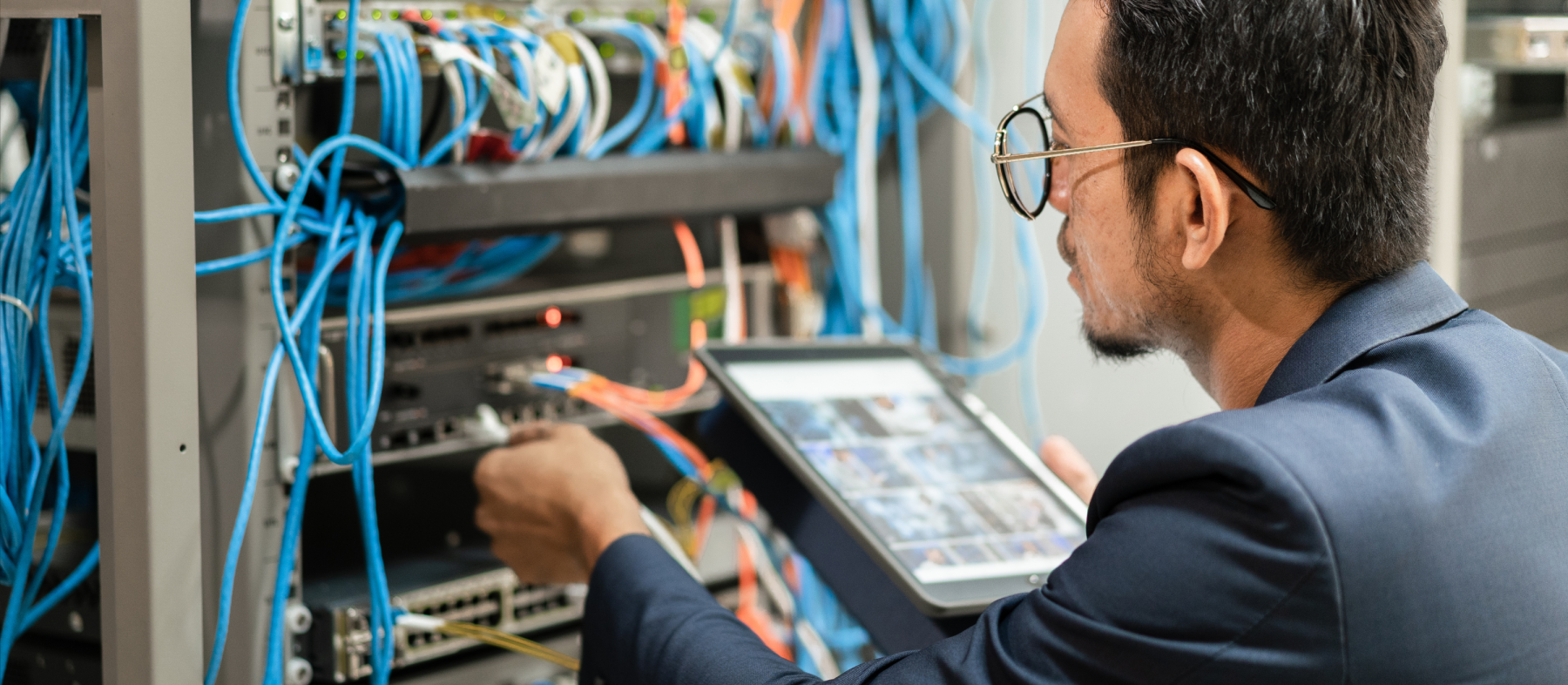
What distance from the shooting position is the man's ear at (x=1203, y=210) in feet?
2.88

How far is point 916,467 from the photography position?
1.29 meters

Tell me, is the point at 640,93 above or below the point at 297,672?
above

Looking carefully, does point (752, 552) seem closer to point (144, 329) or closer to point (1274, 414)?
point (144, 329)

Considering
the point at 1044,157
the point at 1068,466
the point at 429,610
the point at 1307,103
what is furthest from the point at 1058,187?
the point at 429,610

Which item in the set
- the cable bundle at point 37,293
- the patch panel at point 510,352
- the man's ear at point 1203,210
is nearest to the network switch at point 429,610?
the patch panel at point 510,352

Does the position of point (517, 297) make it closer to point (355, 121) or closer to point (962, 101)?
point (355, 121)

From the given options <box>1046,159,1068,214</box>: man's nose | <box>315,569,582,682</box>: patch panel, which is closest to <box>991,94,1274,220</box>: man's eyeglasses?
<box>1046,159,1068,214</box>: man's nose

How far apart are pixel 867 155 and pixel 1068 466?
51 centimetres

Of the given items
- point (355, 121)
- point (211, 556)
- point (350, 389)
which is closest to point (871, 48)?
point (355, 121)

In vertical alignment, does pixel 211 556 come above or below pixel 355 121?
below

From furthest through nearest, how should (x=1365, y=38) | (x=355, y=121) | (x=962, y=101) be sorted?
(x=962, y=101), (x=355, y=121), (x=1365, y=38)

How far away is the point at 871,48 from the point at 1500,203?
0.79 meters

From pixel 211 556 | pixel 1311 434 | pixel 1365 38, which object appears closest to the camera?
pixel 1311 434

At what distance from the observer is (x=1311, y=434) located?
2.42ft
